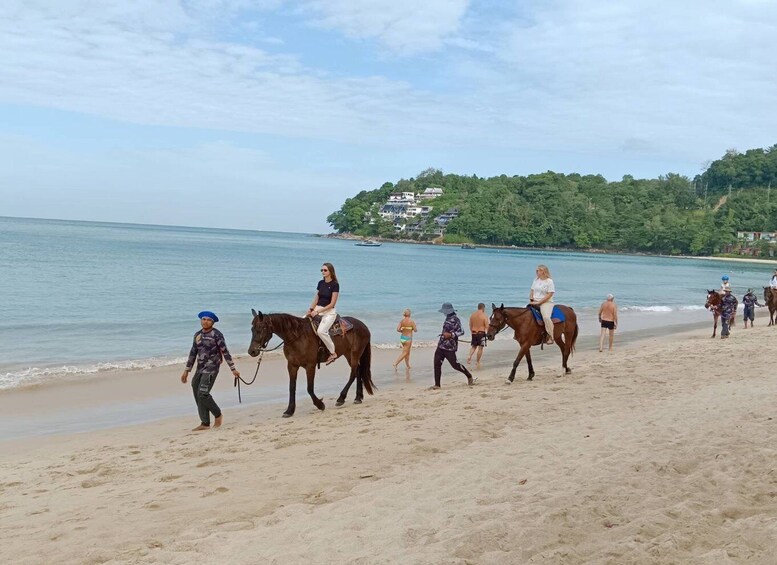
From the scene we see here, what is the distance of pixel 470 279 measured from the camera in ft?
201

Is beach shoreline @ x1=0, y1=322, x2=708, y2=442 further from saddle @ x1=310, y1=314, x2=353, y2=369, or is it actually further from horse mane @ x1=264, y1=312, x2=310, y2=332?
horse mane @ x1=264, y1=312, x2=310, y2=332

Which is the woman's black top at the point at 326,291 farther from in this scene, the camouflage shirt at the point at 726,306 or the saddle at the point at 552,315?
the camouflage shirt at the point at 726,306

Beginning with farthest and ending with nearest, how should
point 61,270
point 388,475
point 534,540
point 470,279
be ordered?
point 470,279
point 61,270
point 388,475
point 534,540

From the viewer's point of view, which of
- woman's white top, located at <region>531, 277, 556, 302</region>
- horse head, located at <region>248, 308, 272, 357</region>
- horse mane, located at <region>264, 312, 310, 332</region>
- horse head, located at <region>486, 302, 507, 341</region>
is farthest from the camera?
woman's white top, located at <region>531, 277, 556, 302</region>

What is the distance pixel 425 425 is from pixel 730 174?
8525 inches

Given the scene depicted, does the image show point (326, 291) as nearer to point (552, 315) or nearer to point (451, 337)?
point (451, 337)

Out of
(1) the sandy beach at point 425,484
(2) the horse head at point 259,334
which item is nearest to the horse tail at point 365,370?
(1) the sandy beach at point 425,484

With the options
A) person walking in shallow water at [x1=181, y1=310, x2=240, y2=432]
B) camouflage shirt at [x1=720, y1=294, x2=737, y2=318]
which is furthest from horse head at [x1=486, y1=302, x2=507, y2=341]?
camouflage shirt at [x1=720, y1=294, x2=737, y2=318]

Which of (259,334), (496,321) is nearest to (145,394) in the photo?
(259,334)

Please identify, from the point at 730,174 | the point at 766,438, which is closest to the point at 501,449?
the point at 766,438

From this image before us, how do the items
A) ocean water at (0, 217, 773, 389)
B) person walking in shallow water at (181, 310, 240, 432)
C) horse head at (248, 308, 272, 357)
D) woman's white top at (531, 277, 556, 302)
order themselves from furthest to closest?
ocean water at (0, 217, 773, 389), woman's white top at (531, 277, 556, 302), horse head at (248, 308, 272, 357), person walking in shallow water at (181, 310, 240, 432)

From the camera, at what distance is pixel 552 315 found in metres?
13.1

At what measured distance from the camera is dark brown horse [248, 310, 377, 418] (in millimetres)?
9781

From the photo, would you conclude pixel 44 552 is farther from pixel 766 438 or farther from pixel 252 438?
pixel 766 438
